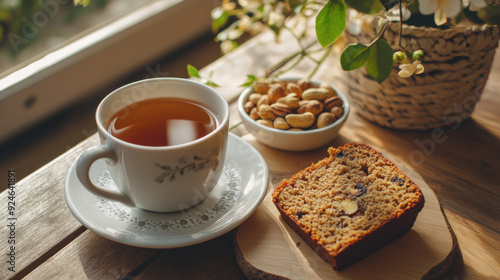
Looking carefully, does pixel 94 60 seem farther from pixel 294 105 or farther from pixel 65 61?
pixel 294 105

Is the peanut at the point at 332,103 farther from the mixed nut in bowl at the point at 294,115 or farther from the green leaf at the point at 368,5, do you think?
the green leaf at the point at 368,5

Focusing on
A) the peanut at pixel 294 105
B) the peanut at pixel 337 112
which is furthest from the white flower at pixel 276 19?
the peanut at pixel 337 112

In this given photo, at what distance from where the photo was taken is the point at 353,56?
76 cm

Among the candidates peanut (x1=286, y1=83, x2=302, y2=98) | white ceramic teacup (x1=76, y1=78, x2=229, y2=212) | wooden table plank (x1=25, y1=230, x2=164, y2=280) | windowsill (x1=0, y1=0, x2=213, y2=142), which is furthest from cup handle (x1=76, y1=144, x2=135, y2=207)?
windowsill (x1=0, y1=0, x2=213, y2=142)

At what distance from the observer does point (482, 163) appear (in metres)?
0.90

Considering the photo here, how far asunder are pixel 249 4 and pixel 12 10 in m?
0.78

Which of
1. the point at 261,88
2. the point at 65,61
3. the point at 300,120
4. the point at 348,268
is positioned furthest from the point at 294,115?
the point at 65,61

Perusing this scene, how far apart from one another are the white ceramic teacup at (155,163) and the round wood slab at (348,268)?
11 cm

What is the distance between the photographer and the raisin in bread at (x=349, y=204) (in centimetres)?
67

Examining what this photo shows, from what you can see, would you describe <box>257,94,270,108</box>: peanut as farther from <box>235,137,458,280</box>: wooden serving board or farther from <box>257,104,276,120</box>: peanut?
<box>235,137,458,280</box>: wooden serving board

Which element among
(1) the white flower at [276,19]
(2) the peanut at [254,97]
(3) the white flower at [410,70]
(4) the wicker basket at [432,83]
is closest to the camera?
(3) the white flower at [410,70]

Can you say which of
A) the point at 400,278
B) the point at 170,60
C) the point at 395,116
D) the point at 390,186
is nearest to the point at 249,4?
the point at 395,116

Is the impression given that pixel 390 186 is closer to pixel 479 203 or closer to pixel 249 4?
pixel 479 203

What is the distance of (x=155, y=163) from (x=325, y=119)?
383mm
